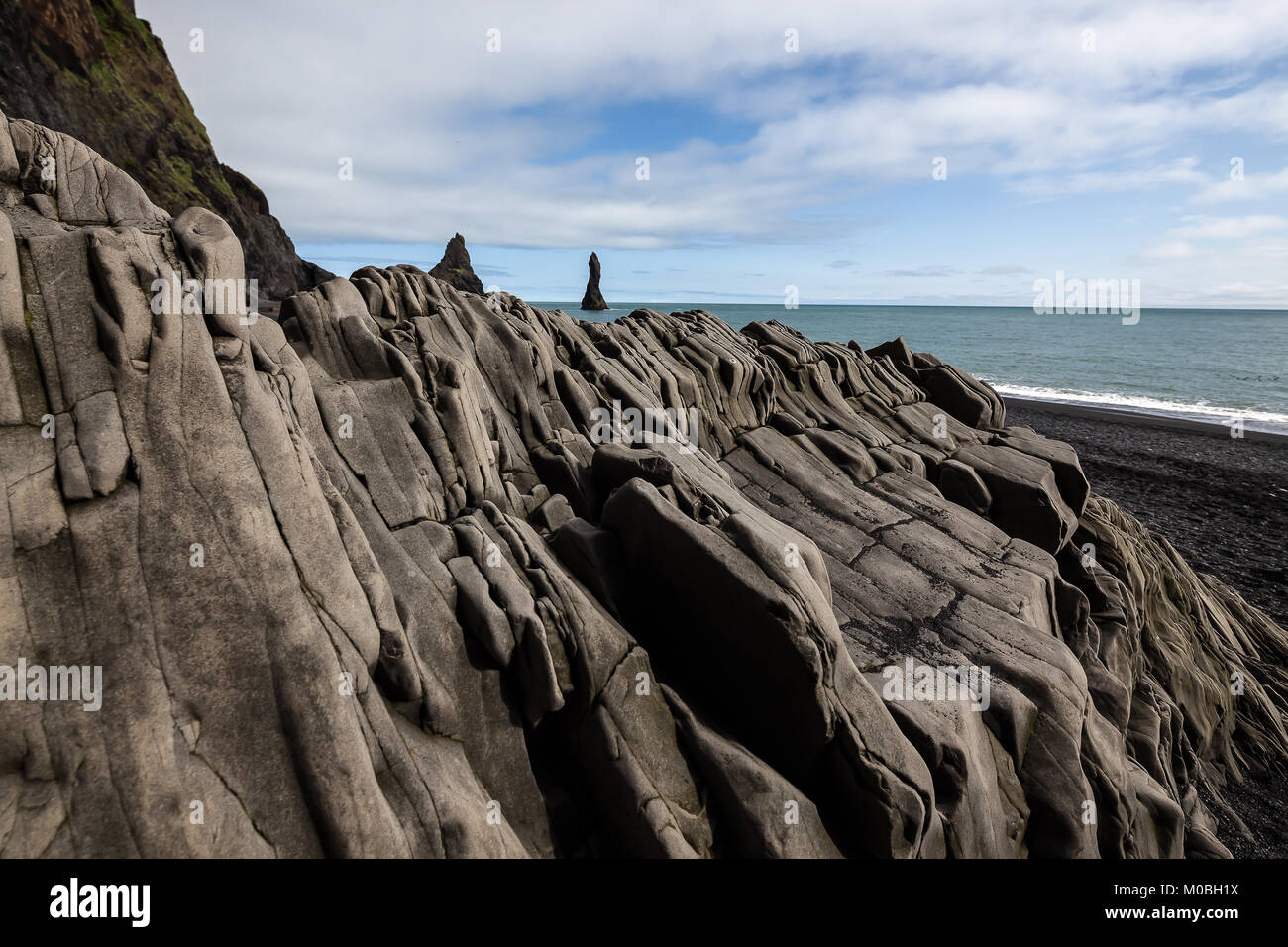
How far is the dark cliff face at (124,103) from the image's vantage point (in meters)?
48.8

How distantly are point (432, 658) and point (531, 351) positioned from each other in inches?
345

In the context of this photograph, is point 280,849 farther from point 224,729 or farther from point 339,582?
point 339,582

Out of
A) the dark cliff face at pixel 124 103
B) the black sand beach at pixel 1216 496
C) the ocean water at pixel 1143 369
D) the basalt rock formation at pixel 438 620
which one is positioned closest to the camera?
the basalt rock formation at pixel 438 620

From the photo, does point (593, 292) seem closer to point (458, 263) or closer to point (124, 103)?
point (458, 263)

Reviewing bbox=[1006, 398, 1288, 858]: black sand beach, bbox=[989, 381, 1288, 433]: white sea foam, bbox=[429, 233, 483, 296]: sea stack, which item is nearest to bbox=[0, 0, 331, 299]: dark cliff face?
bbox=[429, 233, 483, 296]: sea stack

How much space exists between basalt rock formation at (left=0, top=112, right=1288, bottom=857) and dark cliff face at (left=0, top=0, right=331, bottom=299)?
1975 inches

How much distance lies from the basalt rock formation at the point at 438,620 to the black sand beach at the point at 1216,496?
1.56 meters

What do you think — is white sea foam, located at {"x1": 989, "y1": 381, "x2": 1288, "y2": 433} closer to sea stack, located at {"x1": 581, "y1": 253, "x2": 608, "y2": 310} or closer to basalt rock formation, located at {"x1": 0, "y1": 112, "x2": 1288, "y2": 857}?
basalt rock formation, located at {"x1": 0, "y1": 112, "x2": 1288, "y2": 857}

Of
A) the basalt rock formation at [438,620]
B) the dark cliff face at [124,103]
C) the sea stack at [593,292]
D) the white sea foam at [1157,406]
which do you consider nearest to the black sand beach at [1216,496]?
the basalt rock formation at [438,620]

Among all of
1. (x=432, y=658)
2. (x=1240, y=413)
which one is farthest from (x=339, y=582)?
(x=1240, y=413)

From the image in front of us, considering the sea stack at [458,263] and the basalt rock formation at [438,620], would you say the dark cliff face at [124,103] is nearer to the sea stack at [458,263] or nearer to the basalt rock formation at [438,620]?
the sea stack at [458,263]

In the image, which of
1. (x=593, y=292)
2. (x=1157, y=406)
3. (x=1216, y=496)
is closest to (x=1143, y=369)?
(x=1157, y=406)

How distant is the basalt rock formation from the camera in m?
6.29

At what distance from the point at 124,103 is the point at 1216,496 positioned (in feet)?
299
